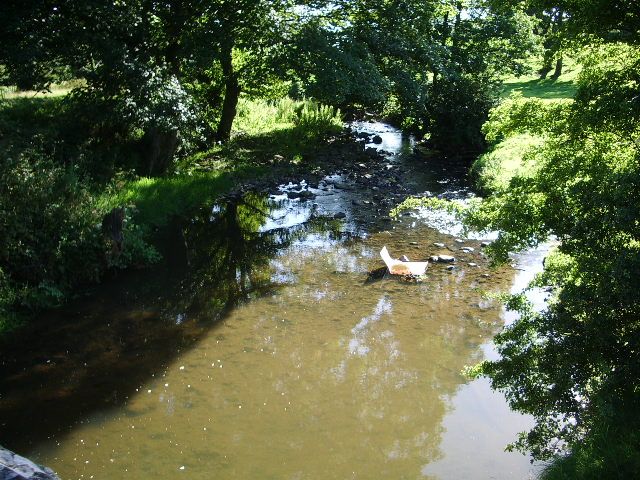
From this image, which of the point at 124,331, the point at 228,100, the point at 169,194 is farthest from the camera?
the point at 228,100

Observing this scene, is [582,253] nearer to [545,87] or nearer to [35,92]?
[35,92]


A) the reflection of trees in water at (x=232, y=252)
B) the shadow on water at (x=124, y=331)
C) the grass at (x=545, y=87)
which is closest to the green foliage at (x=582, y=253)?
the shadow on water at (x=124, y=331)

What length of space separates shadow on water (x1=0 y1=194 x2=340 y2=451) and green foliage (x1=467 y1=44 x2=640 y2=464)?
4851 mm

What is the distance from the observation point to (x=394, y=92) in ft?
71.9

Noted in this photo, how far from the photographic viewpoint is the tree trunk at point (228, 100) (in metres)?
19.9

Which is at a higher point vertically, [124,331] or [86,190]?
[86,190]

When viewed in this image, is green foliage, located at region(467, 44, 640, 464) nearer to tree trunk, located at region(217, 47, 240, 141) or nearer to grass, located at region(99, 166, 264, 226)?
grass, located at region(99, 166, 264, 226)

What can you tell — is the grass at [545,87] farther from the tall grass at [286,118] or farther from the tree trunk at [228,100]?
the tree trunk at [228,100]

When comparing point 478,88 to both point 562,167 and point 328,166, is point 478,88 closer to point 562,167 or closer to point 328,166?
point 328,166

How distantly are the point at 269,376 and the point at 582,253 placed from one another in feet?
14.4

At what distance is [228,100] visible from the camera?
20438mm

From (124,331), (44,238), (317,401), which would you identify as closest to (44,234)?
(44,238)

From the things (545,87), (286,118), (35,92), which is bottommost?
(286,118)

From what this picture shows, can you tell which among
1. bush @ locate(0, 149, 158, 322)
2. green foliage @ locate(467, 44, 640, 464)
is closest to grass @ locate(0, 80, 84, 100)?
bush @ locate(0, 149, 158, 322)
